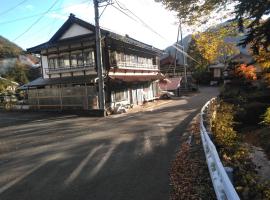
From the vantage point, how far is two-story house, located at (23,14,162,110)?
22.9 m

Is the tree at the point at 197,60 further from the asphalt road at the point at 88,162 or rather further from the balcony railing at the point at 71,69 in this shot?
the asphalt road at the point at 88,162

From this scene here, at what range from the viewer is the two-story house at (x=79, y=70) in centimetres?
2292

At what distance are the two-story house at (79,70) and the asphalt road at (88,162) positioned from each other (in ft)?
26.2

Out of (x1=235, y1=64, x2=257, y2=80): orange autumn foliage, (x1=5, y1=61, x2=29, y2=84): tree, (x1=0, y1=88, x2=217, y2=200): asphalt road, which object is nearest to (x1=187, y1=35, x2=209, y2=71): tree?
(x1=235, y1=64, x2=257, y2=80): orange autumn foliage

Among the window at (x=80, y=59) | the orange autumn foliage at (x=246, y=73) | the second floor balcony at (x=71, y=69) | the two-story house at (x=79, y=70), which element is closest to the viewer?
the two-story house at (x=79, y=70)

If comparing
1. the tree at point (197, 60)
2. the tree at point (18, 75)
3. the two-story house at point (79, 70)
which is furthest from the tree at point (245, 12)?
the tree at point (197, 60)

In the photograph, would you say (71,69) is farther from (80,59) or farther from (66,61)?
(80,59)

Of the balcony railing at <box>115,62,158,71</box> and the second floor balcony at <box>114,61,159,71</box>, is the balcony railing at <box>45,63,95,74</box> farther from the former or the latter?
the balcony railing at <box>115,62,158,71</box>

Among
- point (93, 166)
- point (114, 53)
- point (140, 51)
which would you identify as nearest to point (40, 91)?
point (114, 53)

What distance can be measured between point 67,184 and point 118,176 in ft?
4.31

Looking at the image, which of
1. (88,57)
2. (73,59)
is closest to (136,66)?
(88,57)

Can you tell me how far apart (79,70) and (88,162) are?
1771 centimetres

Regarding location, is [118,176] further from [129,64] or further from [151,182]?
[129,64]

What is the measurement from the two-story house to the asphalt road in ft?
26.2
